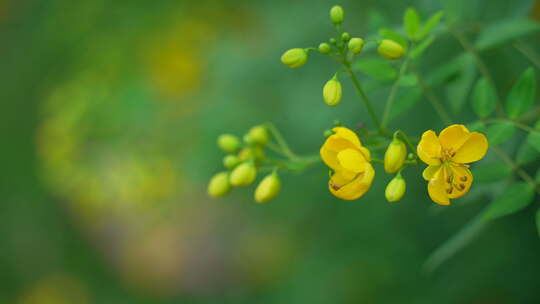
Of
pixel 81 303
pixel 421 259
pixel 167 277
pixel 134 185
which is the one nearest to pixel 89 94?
pixel 134 185

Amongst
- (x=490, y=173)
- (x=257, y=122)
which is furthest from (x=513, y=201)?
(x=257, y=122)

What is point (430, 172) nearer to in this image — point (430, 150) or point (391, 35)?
point (430, 150)

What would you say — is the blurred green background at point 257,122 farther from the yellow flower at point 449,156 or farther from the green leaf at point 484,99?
the yellow flower at point 449,156

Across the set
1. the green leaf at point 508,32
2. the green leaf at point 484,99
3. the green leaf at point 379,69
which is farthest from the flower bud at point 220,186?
the green leaf at point 508,32

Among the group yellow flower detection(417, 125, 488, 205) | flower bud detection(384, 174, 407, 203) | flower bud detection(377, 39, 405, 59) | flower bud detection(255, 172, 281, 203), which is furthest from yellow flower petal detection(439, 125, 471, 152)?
flower bud detection(255, 172, 281, 203)

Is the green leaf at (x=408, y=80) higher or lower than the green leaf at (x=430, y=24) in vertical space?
lower

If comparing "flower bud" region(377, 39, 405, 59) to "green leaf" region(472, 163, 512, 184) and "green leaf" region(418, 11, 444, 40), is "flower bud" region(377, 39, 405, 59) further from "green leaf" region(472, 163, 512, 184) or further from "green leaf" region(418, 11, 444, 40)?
"green leaf" region(472, 163, 512, 184)
